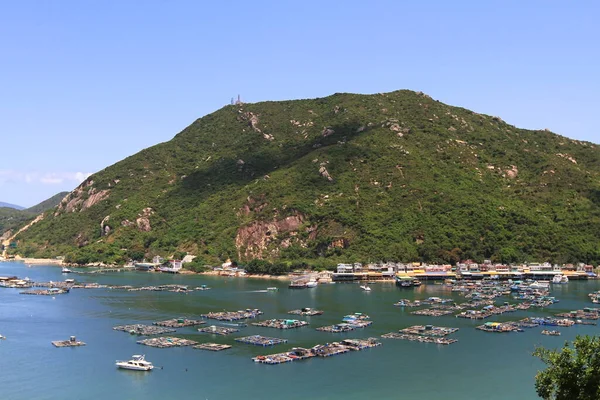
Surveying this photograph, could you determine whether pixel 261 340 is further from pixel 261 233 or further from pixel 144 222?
pixel 144 222

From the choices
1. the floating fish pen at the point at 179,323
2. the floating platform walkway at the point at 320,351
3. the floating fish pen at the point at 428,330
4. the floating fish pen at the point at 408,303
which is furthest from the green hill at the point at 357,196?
the floating platform walkway at the point at 320,351

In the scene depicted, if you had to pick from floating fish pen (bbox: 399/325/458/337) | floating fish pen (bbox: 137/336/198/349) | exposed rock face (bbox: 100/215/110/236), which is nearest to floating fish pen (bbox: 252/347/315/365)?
floating fish pen (bbox: 137/336/198/349)

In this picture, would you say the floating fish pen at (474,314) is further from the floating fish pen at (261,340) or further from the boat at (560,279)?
the boat at (560,279)

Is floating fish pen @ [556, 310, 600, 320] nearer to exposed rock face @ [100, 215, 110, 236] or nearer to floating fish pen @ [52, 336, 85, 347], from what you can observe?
floating fish pen @ [52, 336, 85, 347]

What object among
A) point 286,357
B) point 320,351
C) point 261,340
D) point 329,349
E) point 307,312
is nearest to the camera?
point 286,357

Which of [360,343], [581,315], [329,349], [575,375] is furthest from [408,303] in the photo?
[575,375]

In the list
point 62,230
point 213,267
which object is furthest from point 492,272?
point 62,230

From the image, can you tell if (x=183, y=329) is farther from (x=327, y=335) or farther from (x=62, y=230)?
(x=62, y=230)
